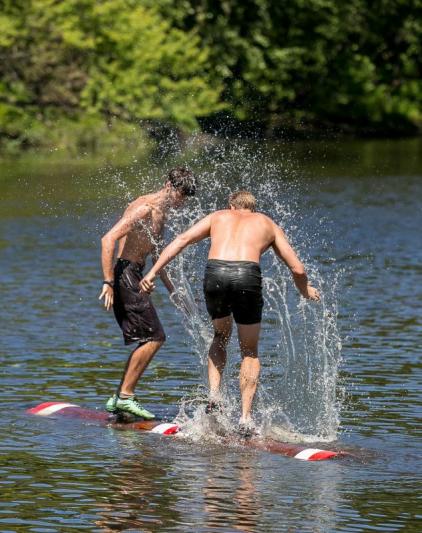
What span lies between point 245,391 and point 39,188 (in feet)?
83.4

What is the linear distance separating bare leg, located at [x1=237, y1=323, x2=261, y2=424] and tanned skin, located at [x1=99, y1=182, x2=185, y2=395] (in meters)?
0.93

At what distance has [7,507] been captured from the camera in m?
9.27

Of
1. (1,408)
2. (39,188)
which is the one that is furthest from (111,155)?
(1,408)

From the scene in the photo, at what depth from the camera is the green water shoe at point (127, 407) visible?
12.0m

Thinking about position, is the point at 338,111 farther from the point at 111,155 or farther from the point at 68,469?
the point at 68,469

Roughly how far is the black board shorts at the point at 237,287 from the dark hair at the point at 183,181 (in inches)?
25.2

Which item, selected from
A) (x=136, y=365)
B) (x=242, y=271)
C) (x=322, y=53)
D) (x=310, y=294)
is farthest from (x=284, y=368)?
(x=322, y=53)

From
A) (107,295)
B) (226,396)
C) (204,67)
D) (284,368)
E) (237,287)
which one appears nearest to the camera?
(237,287)

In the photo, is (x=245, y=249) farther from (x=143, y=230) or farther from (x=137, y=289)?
(x=137, y=289)

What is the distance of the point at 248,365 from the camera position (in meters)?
11.5

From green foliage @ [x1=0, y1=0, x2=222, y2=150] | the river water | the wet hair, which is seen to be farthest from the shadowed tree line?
the wet hair

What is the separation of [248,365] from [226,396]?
69 cm

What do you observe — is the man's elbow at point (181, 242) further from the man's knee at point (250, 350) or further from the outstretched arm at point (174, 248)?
the man's knee at point (250, 350)

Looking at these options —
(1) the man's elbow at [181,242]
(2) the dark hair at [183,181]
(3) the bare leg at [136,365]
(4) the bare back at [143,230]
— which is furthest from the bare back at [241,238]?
(3) the bare leg at [136,365]
